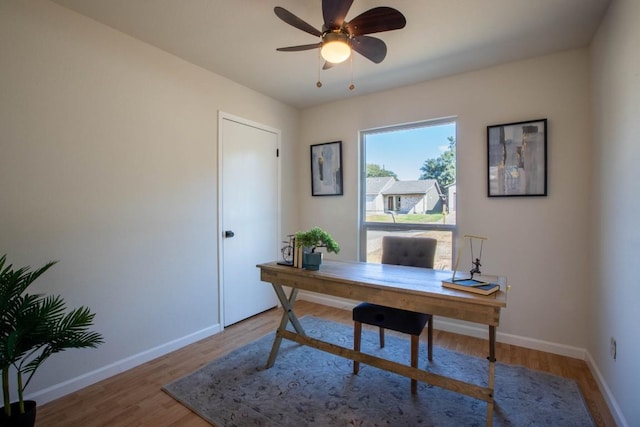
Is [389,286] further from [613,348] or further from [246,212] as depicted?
[246,212]

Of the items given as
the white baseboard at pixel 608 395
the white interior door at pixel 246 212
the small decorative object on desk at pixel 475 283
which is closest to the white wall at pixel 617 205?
the white baseboard at pixel 608 395

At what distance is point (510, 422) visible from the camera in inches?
68.6

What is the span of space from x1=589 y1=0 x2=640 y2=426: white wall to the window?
110cm

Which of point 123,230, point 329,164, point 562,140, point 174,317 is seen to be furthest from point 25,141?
point 562,140

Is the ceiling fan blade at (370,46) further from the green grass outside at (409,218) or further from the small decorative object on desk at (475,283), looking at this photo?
the green grass outside at (409,218)

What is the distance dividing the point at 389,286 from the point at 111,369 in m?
2.13

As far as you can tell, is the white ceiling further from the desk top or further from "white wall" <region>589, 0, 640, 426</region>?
the desk top

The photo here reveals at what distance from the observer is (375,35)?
231cm

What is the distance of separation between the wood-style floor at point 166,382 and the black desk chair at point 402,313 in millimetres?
764

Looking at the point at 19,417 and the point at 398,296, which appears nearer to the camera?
the point at 19,417

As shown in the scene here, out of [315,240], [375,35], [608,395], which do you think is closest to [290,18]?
[375,35]

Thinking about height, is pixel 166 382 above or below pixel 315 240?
below

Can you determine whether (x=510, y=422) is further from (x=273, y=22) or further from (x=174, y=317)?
(x=273, y=22)

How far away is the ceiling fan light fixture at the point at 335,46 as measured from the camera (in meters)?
1.78
